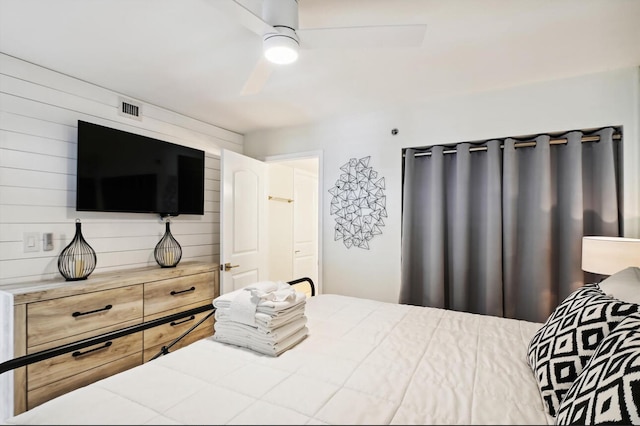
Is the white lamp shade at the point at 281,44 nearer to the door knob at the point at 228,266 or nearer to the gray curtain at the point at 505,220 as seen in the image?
the gray curtain at the point at 505,220

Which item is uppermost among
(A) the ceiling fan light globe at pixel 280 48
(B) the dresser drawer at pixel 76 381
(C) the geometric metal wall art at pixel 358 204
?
(A) the ceiling fan light globe at pixel 280 48

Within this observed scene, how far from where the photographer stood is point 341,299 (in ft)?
7.81

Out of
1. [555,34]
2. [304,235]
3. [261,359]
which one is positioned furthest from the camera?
[304,235]

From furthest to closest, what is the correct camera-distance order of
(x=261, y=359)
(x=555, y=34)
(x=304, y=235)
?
(x=304, y=235)
(x=555, y=34)
(x=261, y=359)

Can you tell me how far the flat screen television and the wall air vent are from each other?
231 millimetres

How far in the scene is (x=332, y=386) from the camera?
1.14 m

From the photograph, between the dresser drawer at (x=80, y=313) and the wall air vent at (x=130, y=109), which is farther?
the wall air vent at (x=130, y=109)

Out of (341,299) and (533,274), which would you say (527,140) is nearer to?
(533,274)

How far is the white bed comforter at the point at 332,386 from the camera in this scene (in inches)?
37.8

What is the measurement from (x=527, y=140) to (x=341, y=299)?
210cm

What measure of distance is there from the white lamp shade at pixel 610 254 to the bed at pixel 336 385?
2.60 ft

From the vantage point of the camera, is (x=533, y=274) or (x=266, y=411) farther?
(x=533, y=274)

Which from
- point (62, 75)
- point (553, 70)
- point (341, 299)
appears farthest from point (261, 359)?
point (553, 70)

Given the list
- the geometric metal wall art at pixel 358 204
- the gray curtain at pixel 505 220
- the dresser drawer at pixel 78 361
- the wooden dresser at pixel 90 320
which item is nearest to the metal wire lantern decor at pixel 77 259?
the wooden dresser at pixel 90 320
